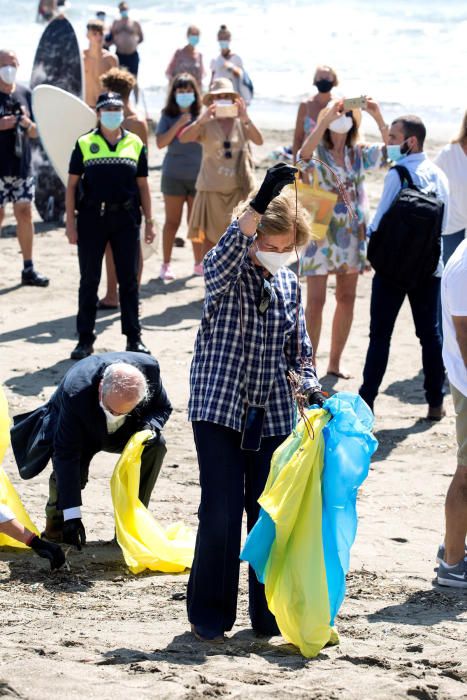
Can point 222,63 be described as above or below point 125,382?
above

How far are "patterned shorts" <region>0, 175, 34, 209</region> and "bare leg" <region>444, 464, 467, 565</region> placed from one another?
553 cm

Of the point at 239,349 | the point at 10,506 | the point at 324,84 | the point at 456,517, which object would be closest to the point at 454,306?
the point at 456,517

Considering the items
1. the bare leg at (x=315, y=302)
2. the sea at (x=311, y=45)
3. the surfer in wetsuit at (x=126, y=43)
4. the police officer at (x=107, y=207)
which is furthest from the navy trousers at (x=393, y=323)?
the sea at (x=311, y=45)

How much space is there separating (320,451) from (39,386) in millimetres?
3761

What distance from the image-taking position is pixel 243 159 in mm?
9234

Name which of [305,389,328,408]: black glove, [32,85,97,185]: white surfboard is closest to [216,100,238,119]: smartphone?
[32,85,97,185]: white surfboard

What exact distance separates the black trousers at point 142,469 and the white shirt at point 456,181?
9.95 feet

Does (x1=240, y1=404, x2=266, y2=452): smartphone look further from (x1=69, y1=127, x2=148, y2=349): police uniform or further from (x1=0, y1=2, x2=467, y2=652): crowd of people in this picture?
(x1=69, y1=127, x2=148, y2=349): police uniform

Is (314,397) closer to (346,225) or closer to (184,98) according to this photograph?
(346,225)

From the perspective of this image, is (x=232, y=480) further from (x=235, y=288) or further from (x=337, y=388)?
(x=337, y=388)

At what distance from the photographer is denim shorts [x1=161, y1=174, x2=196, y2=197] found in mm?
10086

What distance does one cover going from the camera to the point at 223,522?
4.28 meters

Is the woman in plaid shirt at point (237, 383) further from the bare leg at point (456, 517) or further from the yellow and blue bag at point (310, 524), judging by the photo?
the bare leg at point (456, 517)

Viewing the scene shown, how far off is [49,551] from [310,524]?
1.29 metres
